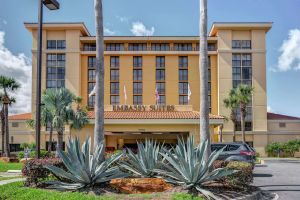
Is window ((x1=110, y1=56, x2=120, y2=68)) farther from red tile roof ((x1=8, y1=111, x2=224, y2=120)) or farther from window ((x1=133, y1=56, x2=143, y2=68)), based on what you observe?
red tile roof ((x1=8, y1=111, x2=224, y2=120))

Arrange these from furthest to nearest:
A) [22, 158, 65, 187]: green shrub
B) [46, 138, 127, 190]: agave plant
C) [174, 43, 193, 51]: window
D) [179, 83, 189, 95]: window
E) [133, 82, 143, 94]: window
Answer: [174, 43, 193, 51]: window < [179, 83, 189, 95]: window < [133, 82, 143, 94]: window < [22, 158, 65, 187]: green shrub < [46, 138, 127, 190]: agave plant

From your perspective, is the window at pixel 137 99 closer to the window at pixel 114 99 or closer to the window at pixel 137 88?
the window at pixel 137 88

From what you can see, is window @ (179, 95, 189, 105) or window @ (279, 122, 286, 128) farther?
window @ (179, 95, 189, 105)

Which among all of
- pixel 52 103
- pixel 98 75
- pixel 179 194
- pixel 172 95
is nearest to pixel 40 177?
pixel 98 75

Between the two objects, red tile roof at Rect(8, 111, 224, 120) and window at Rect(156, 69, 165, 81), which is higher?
window at Rect(156, 69, 165, 81)

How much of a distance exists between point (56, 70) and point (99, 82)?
51587 millimetres

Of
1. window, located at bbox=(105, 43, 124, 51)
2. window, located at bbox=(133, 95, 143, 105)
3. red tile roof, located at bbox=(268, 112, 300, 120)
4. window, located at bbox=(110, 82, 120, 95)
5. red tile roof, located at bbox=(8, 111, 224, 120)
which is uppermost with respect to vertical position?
window, located at bbox=(105, 43, 124, 51)

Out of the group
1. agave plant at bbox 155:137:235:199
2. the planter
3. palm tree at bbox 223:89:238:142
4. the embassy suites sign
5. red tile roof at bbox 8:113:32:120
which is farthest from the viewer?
red tile roof at bbox 8:113:32:120

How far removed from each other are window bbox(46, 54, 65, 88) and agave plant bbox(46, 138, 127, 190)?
52461mm

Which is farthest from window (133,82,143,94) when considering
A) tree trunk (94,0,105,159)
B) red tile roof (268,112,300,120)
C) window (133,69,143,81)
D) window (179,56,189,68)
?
tree trunk (94,0,105,159)

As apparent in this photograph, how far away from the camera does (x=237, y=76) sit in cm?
6297

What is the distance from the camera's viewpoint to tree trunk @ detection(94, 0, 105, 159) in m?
13.8

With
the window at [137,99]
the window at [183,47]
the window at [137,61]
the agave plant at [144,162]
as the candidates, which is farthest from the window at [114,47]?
the agave plant at [144,162]

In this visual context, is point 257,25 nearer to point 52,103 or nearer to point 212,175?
point 52,103
